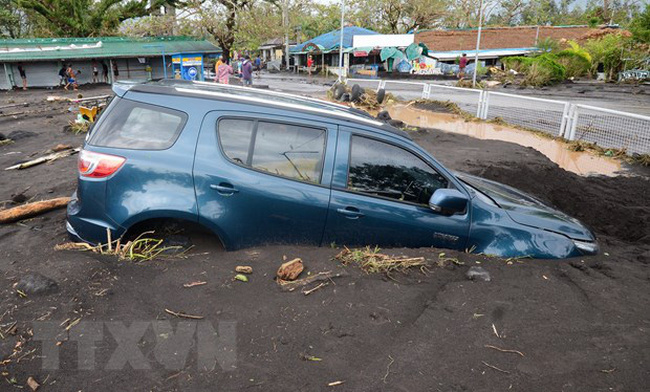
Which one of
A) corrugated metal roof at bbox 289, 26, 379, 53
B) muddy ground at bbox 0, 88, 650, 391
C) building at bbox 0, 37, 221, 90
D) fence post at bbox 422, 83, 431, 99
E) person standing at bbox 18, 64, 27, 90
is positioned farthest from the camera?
corrugated metal roof at bbox 289, 26, 379, 53

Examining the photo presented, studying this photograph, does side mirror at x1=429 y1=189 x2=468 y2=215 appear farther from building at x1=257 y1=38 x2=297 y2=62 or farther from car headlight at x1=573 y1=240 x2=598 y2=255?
building at x1=257 y1=38 x2=297 y2=62

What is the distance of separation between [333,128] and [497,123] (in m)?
12.3

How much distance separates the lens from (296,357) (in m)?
2.67

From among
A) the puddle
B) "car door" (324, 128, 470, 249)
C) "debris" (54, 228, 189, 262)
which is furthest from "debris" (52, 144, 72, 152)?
the puddle

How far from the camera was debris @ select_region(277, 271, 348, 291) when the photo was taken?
332 centimetres

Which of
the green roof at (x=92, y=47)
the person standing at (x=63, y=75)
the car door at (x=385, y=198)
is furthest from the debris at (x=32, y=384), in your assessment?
the person standing at (x=63, y=75)

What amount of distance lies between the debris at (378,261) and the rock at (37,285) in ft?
6.58

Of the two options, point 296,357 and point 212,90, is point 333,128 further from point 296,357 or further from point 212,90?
point 296,357

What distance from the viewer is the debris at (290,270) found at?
11.1 ft

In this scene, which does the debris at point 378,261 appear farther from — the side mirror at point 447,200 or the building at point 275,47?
the building at point 275,47

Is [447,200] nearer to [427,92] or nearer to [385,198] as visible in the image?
[385,198]

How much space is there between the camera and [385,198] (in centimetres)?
392

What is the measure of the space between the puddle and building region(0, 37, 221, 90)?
43.4 ft


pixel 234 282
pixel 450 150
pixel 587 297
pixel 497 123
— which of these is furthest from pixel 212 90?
pixel 497 123
